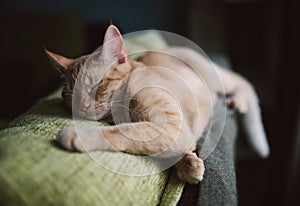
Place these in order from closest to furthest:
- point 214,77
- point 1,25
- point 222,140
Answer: point 222,140 → point 214,77 → point 1,25

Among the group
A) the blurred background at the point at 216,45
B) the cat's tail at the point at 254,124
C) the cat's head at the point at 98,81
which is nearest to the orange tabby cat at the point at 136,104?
the cat's head at the point at 98,81

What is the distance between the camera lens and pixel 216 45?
2533mm

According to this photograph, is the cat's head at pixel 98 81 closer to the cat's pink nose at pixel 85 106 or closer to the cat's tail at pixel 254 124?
the cat's pink nose at pixel 85 106

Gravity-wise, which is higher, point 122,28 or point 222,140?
point 222,140

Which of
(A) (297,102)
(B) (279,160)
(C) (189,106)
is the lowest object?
(B) (279,160)

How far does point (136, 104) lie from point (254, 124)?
68cm

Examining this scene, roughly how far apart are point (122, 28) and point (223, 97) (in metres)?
1.55

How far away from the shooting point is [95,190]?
63 centimetres

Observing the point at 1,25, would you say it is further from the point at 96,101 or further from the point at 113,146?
the point at 113,146

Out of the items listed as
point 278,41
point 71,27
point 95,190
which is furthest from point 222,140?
point 71,27

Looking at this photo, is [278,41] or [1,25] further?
[1,25]

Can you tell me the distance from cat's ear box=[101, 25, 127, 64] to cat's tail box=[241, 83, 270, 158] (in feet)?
2.08

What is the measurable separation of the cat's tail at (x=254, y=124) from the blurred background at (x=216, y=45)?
1.32ft

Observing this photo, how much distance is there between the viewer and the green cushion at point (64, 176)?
59cm
